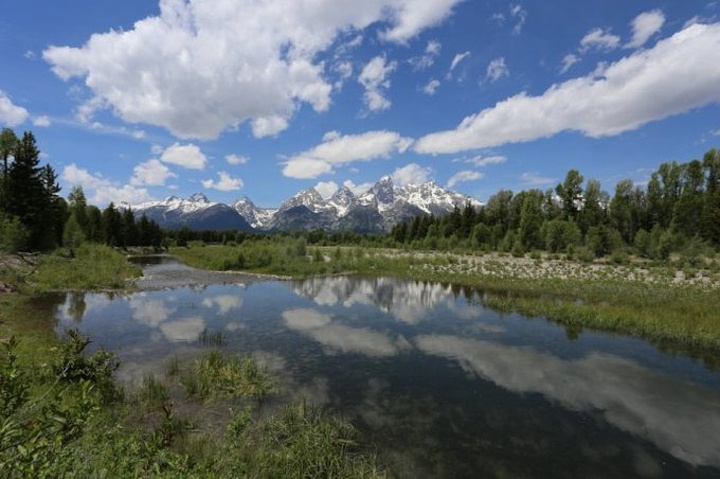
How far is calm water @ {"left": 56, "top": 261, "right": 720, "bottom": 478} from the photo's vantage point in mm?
11125

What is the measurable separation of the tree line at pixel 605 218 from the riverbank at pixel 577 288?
11.9 metres

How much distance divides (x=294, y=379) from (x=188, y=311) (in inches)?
652

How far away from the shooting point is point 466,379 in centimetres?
1658

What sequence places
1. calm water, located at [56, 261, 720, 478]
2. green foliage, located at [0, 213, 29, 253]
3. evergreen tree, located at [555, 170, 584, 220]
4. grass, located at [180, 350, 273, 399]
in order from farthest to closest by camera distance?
evergreen tree, located at [555, 170, 584, 220], green foliage, located at [0, 213, 29, 253], grass, located at [180, 350, 273, 399], calm water, located at [56, 261, 720, 478]

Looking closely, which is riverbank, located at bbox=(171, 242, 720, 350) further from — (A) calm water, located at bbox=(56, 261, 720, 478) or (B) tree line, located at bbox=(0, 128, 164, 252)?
(B) tree line, located at bbox=(0, 128, 164, 252)

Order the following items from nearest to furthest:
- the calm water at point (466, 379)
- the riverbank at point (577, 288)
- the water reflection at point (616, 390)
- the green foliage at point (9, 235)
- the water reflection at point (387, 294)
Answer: the calm water at point (466, 379) → the water reflection at point (616, 390) → the riverbank at point (577, 288) → the water reflection at point (387, 294) → the green foliage at point (9, 235)

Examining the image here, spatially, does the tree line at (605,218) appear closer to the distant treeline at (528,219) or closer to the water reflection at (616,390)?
the distant treeline at (528,219)

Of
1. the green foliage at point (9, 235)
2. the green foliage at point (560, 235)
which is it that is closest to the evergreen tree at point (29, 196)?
the green foliage at point (9, 235)

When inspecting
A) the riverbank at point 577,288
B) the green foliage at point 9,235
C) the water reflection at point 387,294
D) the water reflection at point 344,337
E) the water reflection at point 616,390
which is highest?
the green foliage at point 9,235

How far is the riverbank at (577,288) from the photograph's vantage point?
24.8 m

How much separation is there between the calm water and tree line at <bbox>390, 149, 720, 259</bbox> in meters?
56.6

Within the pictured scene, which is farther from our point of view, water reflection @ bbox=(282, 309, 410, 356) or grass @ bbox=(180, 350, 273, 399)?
water reflection @ bbox=(282, 309, 410, 356)

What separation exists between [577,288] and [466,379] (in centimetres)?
2805

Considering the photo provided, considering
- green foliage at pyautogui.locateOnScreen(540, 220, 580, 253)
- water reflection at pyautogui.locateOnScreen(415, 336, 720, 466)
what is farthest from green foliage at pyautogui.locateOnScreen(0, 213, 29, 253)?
green foliage at pyautogui.locateOnScreen(540, 220, 580, 253)
